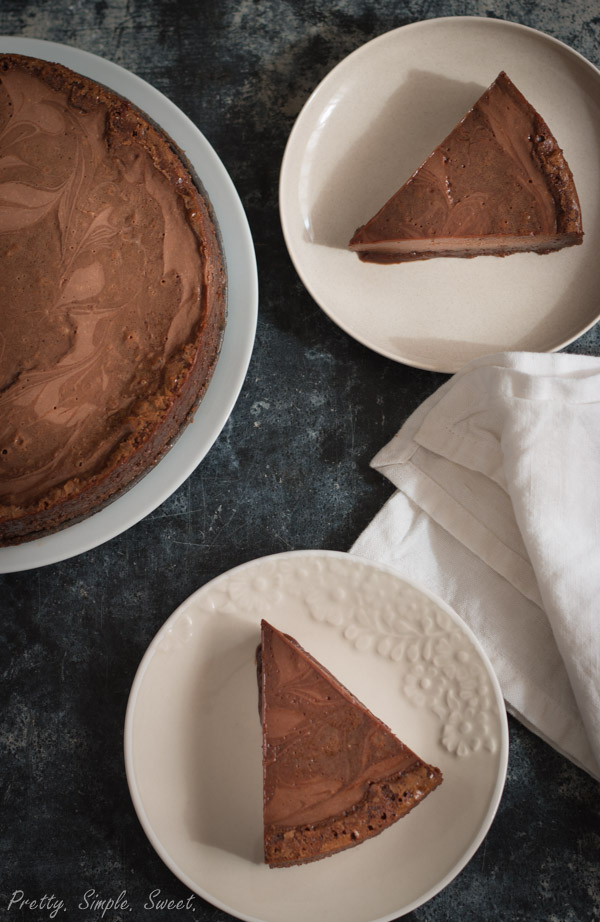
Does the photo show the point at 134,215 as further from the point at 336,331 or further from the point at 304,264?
the point at 336,331

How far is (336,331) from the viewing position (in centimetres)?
253

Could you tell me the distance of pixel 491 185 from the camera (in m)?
2.33

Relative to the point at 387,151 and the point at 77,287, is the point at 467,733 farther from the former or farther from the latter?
the point at 387,151

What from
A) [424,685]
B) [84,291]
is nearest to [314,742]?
[424,685]

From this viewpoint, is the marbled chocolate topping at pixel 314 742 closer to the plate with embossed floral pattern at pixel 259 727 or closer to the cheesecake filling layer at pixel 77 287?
the plate with embossed floral pattern at pixel 259 727

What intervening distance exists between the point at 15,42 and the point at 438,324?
1684mm

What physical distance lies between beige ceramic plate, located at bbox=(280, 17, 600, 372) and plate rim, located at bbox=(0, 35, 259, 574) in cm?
Result: 27

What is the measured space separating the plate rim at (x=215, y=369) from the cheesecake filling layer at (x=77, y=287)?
25 cm

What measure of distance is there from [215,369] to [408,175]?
102 centimetres

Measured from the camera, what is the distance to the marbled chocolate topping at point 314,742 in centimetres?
→ 212

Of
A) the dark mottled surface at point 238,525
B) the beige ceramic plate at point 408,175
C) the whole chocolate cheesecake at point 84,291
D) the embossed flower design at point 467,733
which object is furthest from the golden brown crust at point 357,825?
the beige ceramic plate at point 408,175

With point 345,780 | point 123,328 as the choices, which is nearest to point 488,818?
point 345,780

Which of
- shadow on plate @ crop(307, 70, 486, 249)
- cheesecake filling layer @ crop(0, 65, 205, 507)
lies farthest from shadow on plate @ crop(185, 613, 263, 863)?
shadow on plate @ crop(307, 70, 486, 249)

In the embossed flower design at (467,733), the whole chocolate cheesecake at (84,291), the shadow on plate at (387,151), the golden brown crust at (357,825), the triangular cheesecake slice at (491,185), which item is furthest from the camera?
the shadow on plate at (387,151)
